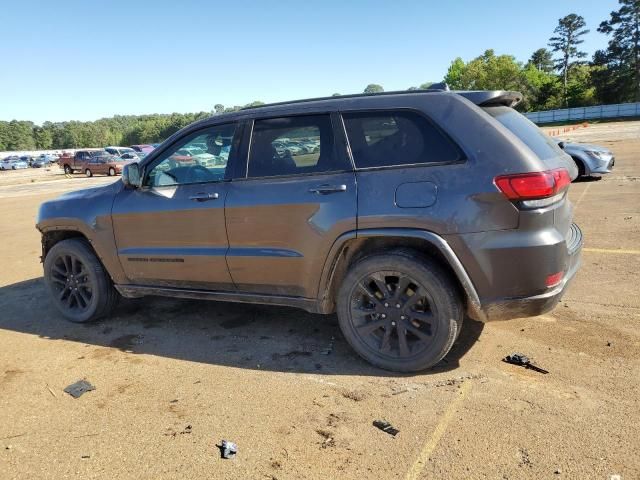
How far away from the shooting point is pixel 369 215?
3.33 meters

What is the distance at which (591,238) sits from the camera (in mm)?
6562

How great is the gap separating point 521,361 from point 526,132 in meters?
1.59

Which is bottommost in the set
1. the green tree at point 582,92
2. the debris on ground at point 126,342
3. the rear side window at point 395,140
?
the debris on ground at point 126,342

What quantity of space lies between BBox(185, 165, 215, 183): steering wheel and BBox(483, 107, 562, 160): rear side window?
218 cm

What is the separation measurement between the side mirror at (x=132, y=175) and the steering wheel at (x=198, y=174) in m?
0.46

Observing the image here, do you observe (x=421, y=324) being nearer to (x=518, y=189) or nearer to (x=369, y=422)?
(x=369, y=422)

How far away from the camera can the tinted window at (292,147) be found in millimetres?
3623

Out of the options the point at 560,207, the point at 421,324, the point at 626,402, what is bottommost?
the point at 626,402

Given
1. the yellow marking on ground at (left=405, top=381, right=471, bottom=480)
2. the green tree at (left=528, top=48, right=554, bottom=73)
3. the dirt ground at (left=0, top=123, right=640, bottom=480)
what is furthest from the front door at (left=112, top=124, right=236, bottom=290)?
the green tree at (left=528, top=48, right=554, bottom=73)

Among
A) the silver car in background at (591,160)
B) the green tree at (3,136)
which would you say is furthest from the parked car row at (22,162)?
the green tree at (3,136)

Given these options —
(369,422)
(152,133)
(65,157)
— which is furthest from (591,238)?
(152,133)

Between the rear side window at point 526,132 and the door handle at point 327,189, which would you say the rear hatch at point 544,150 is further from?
the door handle at point 327,189

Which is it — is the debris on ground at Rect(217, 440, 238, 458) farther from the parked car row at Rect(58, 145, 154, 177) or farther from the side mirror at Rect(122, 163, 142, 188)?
the parked car row at Rect(58, 145, 154, 177)

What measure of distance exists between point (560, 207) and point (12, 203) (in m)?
18.5
